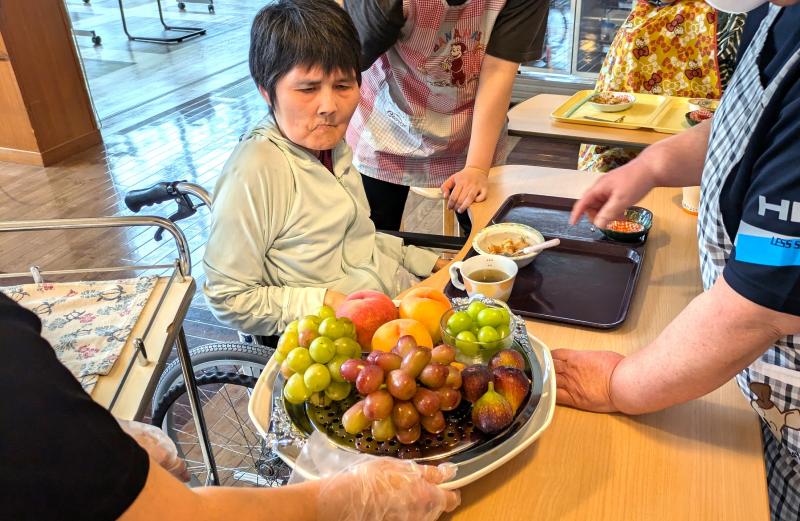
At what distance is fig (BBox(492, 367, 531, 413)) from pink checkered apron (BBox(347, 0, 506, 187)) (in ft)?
3.73

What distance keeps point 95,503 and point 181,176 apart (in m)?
3.93

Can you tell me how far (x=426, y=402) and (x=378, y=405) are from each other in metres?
0.06

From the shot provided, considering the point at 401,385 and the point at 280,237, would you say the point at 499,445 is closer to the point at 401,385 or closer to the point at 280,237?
the point at 401,385

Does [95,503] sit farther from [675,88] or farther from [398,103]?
[675,88]

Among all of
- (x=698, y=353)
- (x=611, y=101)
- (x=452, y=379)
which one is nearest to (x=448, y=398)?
(x=452, y=379)

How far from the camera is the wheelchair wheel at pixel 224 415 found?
1.47m

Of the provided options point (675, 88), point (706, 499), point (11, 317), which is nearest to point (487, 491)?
point (706, 499)

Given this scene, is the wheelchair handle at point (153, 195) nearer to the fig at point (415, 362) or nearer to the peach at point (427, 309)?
the peach at point (427, 309)

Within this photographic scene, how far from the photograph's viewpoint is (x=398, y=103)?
1.95m

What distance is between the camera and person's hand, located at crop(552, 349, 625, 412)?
3.33 feet

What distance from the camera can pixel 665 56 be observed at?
8.23 ft

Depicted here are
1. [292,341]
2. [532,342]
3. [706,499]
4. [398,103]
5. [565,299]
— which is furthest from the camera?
[398,103]

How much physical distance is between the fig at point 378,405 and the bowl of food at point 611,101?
1.75 metres

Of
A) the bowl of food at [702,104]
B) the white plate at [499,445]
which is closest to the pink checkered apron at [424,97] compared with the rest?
the bowl of food at [702,104]
